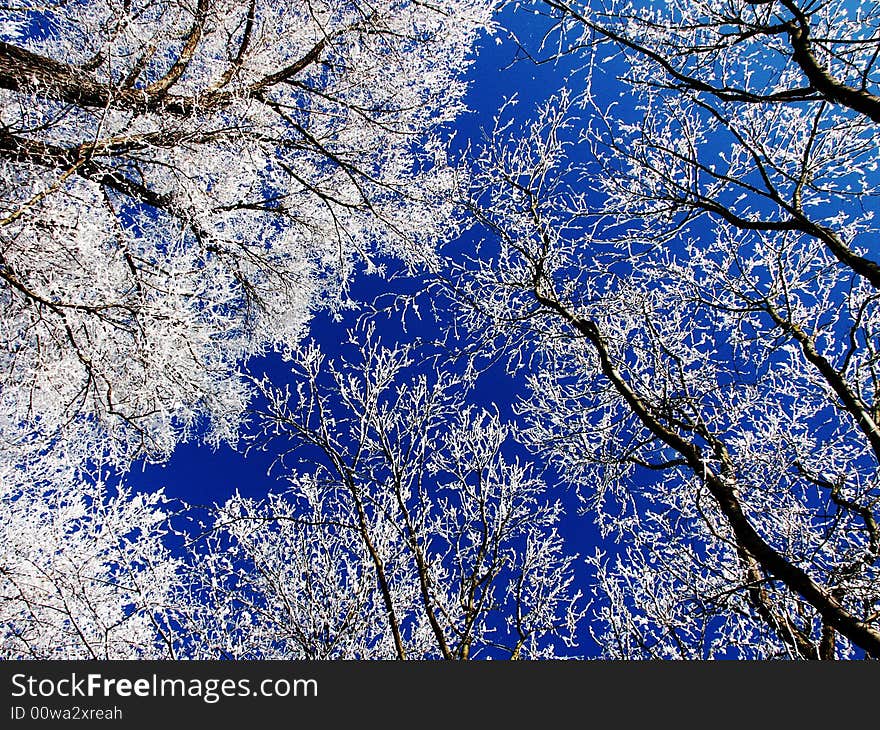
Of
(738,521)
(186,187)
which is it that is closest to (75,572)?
(186,187)

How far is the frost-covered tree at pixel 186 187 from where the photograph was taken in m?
3.62

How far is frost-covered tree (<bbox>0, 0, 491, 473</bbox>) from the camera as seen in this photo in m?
3.62

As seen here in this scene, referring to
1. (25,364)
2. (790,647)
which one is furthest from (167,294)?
(790,647)

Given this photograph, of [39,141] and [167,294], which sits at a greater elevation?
[39,141]

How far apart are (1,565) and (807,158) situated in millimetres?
6538

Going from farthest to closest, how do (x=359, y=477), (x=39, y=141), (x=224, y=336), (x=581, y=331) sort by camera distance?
(x=224, y=336)
(x=359, y=477)
(x=581, y=331)
(x=39, y=141)

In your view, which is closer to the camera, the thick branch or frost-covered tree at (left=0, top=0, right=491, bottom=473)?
the thick branch

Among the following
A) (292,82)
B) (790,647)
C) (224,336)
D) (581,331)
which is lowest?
(790,647)

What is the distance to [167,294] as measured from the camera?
12.9 ft

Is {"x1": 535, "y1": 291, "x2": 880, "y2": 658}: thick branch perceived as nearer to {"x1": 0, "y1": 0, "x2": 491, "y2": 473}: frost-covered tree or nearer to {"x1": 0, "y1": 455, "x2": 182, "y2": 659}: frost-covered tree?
{"x1": 0, "y1": 0, "x2": 491, "y2": 473}: frost-covered tree

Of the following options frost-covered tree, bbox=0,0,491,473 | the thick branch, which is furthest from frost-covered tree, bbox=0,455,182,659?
the thick branch

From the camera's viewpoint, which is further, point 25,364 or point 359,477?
point 359,477

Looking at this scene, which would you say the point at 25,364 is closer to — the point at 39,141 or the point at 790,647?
the point at 39,141

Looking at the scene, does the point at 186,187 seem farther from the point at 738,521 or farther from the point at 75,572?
the point at 738,521
